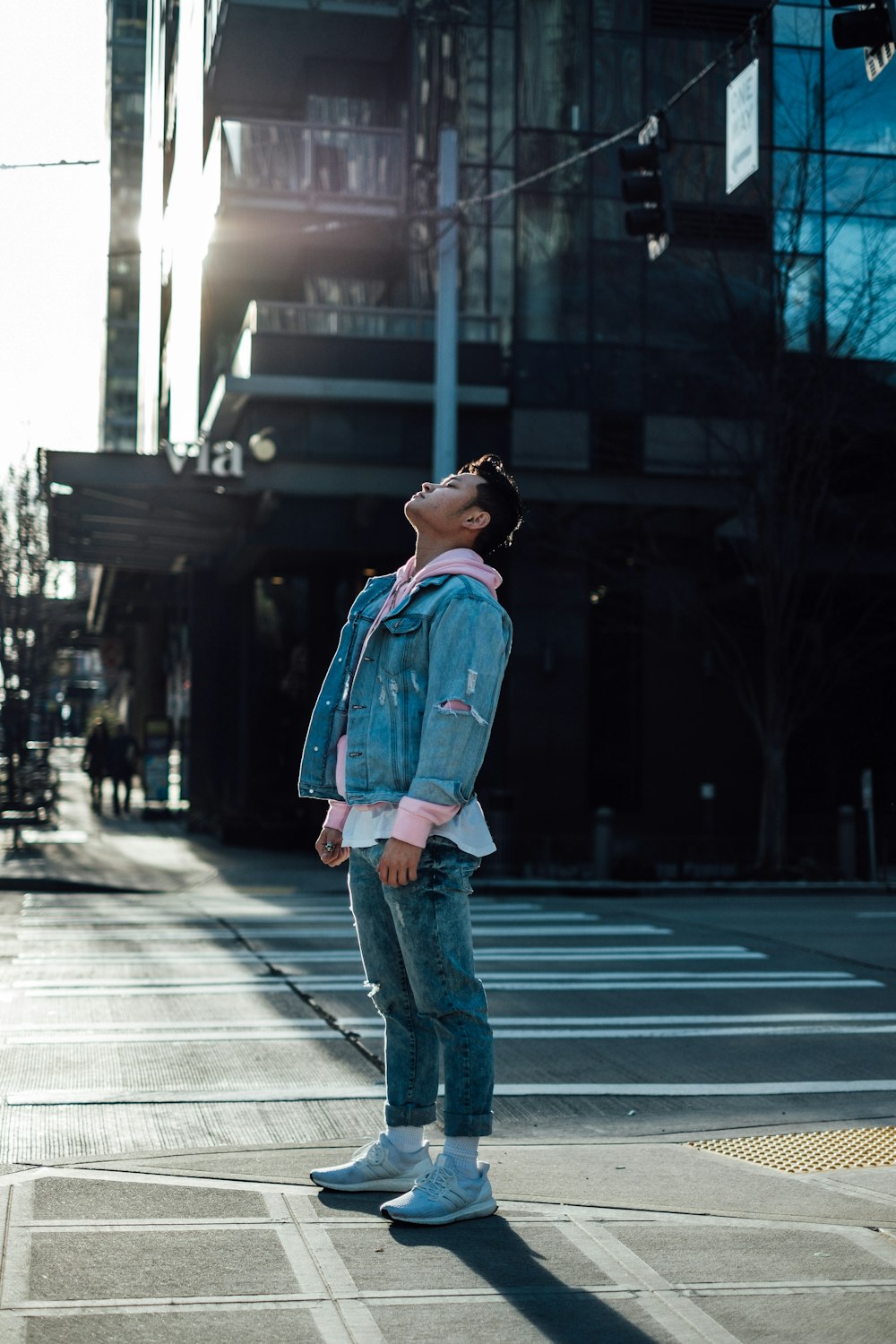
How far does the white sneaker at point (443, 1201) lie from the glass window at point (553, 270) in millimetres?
20052

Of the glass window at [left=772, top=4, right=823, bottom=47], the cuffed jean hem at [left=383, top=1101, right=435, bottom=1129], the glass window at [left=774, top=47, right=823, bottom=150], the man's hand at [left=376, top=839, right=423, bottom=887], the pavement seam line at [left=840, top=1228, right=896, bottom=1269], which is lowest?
the pavement seam line at [left=840, top=1228, right=896, bottom=1269]

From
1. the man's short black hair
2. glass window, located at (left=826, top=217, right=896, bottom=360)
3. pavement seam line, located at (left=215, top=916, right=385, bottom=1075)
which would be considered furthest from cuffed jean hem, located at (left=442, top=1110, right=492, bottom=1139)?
glass window, located at (left=826, top=217, right=896, bottom=360)

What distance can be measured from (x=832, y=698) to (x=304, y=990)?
16.3 meters

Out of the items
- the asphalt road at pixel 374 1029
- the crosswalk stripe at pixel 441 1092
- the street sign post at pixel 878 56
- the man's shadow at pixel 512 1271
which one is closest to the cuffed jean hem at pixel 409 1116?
the man's shadow at pixel 512 1271

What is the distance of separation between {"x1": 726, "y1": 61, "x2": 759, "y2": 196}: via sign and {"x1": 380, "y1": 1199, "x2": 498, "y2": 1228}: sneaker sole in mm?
8948

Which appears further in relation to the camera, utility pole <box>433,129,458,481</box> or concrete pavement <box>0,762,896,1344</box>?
utility pole <box>433,129,458,481</box>

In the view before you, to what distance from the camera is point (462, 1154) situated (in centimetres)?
438

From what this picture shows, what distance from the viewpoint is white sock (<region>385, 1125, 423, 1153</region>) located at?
4.59 m

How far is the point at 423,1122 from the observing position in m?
4.64

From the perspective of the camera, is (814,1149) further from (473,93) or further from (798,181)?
(473,93)

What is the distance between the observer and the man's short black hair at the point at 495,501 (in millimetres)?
4637

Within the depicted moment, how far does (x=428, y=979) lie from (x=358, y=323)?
66.5ft

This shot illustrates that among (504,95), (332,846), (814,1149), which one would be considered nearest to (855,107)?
(504,95)

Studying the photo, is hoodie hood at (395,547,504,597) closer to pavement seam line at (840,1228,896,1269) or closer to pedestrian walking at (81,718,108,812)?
pavement seam line at (840,1228,896,1269)
